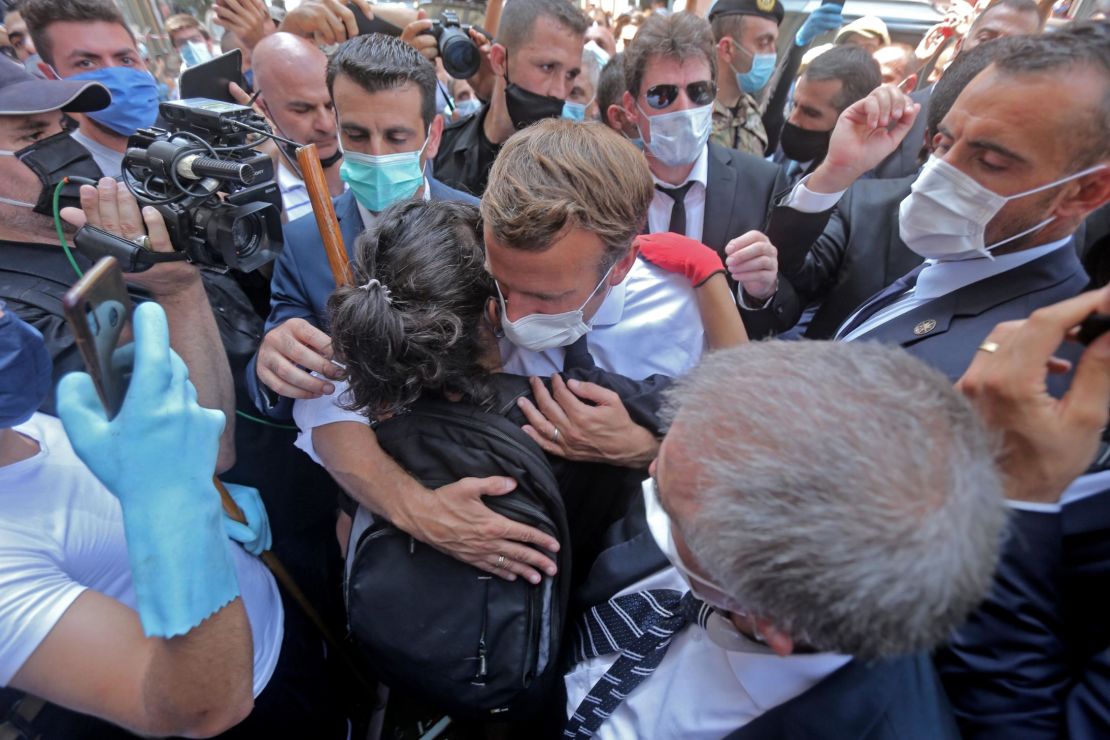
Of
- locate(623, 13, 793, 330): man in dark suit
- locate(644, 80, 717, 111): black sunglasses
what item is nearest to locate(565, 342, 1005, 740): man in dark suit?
locate(623, 13, 793, 330): man in dark suit

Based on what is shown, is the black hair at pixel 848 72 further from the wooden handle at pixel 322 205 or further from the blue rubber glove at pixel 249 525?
the blue rubber glove at pixel 249 525

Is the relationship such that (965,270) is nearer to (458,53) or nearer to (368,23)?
(458,53)

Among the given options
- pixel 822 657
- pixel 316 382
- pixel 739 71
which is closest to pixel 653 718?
pixel 822 657

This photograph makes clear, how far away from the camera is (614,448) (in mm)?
1403

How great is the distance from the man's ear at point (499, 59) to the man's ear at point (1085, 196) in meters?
2.87

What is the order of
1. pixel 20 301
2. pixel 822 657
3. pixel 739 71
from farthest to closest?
pixel 739 71
pixel 20 301
pixel 822 657

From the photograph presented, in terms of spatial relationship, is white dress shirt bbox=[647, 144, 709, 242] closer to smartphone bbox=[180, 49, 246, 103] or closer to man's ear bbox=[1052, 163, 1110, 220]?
man's ear bbox=[1052, 163, 1110, 220]

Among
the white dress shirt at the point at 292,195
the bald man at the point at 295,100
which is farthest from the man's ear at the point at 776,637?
the white dress shirt at the point at 292,195

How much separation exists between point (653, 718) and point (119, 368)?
1.30 metres

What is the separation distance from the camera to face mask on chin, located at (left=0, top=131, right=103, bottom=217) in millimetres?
1617

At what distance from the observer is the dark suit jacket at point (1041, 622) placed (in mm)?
977

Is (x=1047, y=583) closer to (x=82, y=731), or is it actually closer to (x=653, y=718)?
(x=653, y=718)

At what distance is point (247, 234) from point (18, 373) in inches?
31.0

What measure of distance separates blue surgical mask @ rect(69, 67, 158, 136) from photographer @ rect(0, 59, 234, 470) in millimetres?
781
